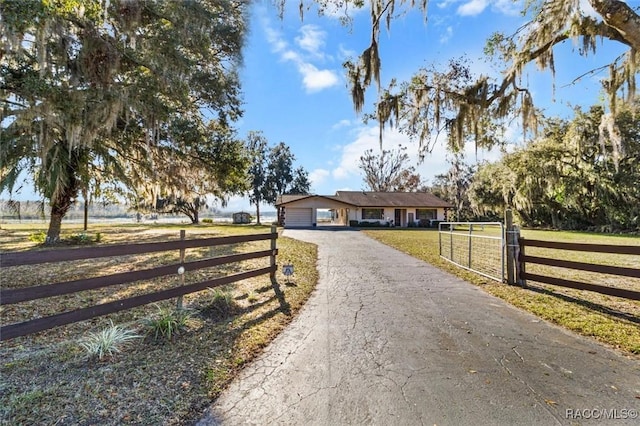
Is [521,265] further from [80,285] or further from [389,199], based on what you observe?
[389,199]

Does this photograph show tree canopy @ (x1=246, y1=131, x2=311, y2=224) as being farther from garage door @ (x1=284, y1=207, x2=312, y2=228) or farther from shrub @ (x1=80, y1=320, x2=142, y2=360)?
shrub @ (x1=80, y1=320, x2=142, y2=360)

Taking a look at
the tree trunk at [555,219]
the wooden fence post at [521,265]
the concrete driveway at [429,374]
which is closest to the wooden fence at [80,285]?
the concrete driveway at [429,374]

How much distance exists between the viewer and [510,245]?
617 centimetres

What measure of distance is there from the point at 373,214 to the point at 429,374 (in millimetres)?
29235

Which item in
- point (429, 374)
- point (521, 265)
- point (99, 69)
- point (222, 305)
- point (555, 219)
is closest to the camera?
point (429, 374)

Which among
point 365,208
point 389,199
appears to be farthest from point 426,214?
point 365,208

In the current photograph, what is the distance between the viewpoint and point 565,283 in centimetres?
527

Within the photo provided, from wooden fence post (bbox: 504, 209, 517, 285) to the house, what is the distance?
892 inches

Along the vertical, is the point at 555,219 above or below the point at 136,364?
above

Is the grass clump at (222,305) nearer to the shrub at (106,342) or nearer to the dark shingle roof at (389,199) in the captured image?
the shrub at (106,342)

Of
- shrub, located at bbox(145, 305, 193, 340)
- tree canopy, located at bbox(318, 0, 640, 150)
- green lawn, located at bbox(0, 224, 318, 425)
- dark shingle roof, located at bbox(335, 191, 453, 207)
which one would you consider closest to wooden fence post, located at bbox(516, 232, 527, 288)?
tree canopy, located at bbox(318, 0, 640, 150)

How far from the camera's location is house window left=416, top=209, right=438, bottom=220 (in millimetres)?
32719

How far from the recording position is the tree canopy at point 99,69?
20.1ft

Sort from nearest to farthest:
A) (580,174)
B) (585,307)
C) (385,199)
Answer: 1. (585,307)
2. (580,174)
3. (385,199)
